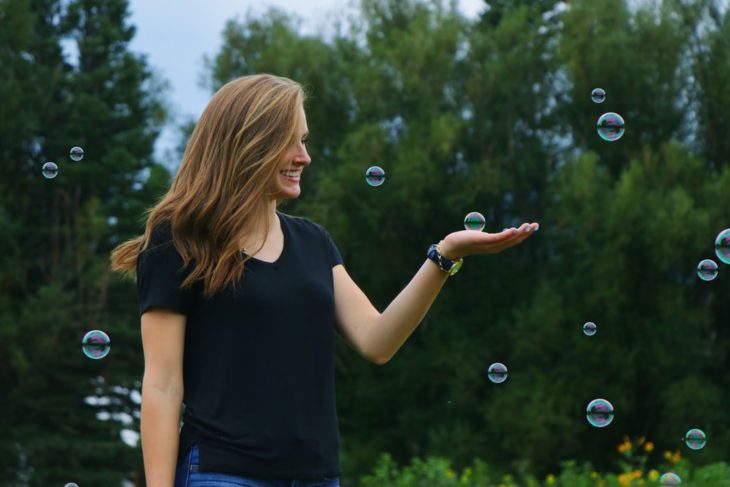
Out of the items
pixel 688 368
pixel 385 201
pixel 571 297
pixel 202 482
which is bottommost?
pixel 202 482

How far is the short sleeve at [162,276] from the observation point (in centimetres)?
263

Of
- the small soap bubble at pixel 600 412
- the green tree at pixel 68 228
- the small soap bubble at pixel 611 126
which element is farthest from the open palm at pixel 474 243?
the green tree at pixel 68 228

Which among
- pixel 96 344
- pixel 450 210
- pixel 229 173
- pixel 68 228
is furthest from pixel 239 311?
pixel 68 228

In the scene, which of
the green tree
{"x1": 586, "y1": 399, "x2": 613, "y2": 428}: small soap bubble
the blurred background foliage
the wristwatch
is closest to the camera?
the wristwatch

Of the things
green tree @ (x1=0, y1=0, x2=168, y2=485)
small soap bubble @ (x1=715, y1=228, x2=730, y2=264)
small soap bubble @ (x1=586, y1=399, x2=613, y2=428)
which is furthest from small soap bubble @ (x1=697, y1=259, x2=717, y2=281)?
green tree @ (x1=0, y1=0, x2=168, y2=485)

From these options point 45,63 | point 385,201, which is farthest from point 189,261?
point 45,63

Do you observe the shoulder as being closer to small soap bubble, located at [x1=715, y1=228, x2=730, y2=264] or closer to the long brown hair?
the long brown hair

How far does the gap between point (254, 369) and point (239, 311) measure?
0.37 ft

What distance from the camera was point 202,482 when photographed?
2.58m

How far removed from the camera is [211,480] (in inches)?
101

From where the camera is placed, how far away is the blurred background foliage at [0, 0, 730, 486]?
24906mm

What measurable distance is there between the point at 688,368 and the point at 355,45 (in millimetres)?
9770

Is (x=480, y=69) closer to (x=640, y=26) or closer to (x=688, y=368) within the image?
(x=640, y=26)

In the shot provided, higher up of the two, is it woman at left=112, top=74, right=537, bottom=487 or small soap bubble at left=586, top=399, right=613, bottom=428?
small soap bubble at left=586, top=399, right=613, bottom=428
